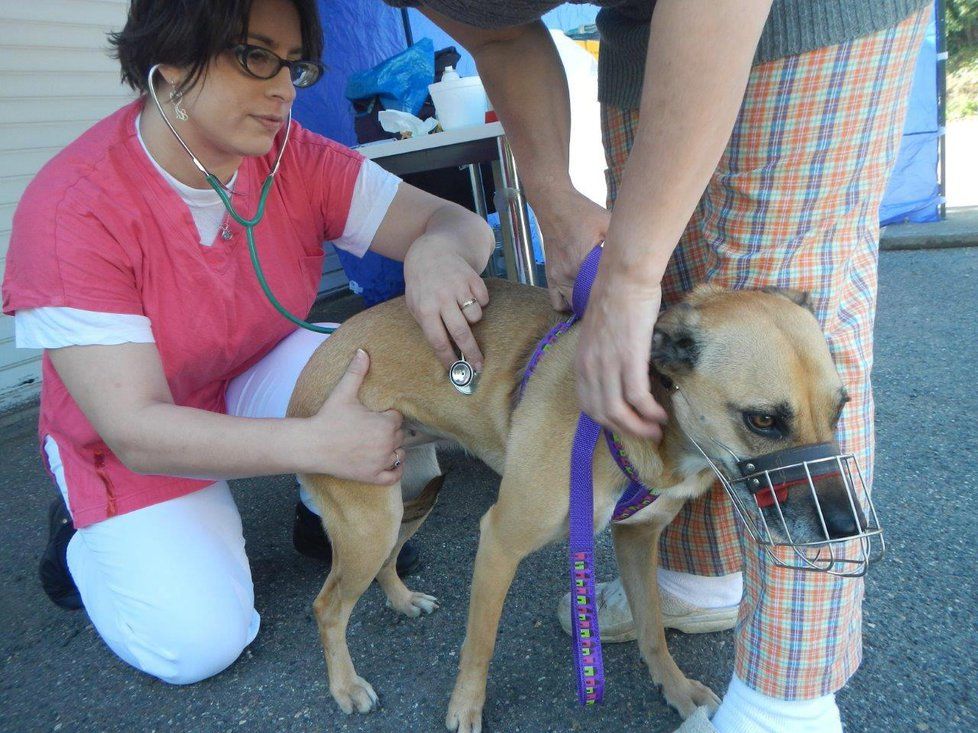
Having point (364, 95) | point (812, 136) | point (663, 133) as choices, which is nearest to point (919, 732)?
point (812, 136)

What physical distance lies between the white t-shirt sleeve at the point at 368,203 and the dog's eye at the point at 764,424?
151 cm

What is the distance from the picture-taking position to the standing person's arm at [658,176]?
109cm

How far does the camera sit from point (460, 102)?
3910mm

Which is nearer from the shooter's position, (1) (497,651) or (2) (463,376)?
(2) (463,376)

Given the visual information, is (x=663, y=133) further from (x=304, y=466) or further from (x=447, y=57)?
(x=447, y=57)

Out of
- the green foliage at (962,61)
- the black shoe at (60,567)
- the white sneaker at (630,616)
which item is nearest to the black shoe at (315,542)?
the white sneaker at (630,616)

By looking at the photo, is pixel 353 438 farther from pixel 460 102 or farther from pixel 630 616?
pixel 460 102

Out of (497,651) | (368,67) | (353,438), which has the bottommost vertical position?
(497,651)

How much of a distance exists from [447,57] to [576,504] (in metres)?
4.27

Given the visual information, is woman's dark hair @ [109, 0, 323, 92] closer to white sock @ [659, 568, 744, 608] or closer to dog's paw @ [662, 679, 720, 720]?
white sock @ [659, 568, 744, 608]

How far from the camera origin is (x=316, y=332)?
2502 millimetres

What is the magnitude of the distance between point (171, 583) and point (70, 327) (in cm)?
90

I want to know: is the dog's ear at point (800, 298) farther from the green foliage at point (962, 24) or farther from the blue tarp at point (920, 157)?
the green foliage at point (962, 24)

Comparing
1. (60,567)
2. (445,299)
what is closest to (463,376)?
(445,299)
